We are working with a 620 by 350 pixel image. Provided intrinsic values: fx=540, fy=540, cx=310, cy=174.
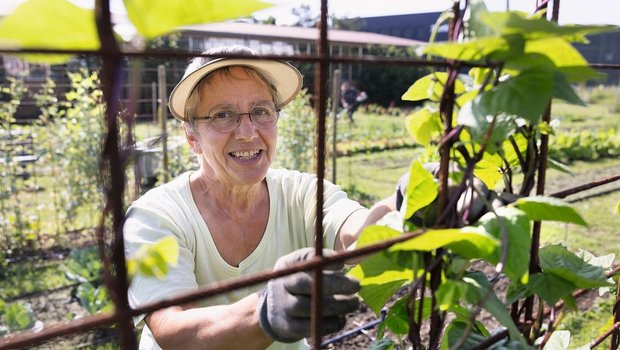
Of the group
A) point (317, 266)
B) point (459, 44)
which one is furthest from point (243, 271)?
point (459, 44)

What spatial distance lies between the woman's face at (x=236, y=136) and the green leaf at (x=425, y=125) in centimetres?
84

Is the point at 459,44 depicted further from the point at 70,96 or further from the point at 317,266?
the point at 70,96

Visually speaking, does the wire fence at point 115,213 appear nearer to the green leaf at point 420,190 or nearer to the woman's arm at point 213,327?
the green leaf at point 420,190

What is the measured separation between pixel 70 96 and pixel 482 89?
15.5 ft

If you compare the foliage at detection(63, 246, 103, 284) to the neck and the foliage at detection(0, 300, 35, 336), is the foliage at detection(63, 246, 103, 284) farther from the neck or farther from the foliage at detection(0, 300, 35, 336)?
the neck

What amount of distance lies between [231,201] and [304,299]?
1013 mm

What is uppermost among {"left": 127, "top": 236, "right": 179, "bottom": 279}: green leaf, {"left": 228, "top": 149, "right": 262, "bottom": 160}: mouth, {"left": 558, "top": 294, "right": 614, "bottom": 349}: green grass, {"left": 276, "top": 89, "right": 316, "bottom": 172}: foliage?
{"left": 127, "top": 236, "right": 179, "bottom": 279}: green leaf

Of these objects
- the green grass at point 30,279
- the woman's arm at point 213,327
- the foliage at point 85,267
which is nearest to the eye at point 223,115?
the woman's arm at point 213,327

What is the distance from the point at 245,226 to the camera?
5.75 feet

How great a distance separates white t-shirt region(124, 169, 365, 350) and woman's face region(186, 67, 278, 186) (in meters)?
0.13

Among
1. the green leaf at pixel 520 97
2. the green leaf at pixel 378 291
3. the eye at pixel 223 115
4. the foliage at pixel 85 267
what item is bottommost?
the foliage at pixel 85 267

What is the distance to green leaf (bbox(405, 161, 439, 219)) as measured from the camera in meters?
0.77

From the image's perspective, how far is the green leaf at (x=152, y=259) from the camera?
57cm

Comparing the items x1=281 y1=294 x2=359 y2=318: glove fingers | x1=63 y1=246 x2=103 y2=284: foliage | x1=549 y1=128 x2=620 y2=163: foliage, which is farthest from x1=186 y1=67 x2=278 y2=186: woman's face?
x1=549 y1=128 x2=620 y2=163: foliage
